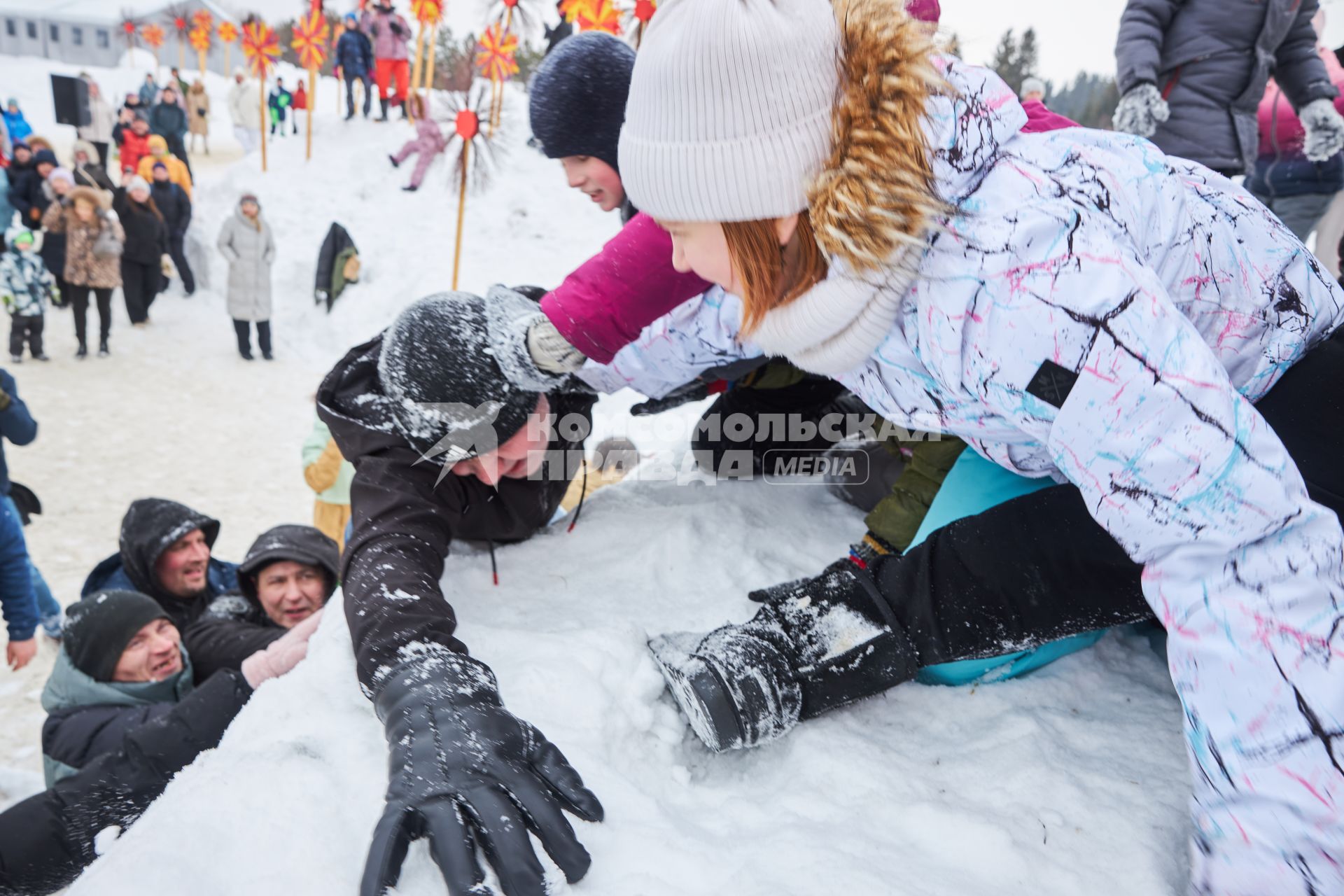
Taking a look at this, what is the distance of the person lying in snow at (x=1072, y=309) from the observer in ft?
2.81

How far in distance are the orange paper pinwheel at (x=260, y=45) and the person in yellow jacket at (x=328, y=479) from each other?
35.2ft

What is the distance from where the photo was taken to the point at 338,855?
3.31 feet

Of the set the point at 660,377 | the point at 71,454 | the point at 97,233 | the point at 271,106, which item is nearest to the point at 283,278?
the point at 97,233

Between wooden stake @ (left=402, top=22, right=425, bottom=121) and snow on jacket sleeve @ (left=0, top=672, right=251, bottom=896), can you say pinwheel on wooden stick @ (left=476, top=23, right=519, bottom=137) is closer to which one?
wooden stake @ (left=402, top=22, right=425, bottom=121)

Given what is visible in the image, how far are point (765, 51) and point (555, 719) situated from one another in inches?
41.3

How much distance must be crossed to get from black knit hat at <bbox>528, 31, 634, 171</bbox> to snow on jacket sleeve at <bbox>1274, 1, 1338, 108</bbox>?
2448mm

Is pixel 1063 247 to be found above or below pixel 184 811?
above

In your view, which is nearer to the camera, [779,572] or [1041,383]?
[1041,383]

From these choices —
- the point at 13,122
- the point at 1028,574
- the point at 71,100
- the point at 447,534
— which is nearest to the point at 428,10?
the point at 71,100

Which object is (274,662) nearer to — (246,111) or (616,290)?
(616,290)

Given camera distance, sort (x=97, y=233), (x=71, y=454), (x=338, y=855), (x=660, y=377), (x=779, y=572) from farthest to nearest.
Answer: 1. (x=97, y=233)
2. (x=71, y=454)
3. (x=660, y=377)
4. (x=779, y=572)
5. (x=338, y=855)

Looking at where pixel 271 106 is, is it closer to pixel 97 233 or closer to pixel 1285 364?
pixel 97 233

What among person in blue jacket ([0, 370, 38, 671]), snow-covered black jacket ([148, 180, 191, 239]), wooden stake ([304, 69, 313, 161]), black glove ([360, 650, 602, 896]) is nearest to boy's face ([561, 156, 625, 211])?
black glove ([360, 650, 602, 896])

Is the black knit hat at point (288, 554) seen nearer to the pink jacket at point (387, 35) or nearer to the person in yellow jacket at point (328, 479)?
the person in yellow jacket at point (328, 479)
